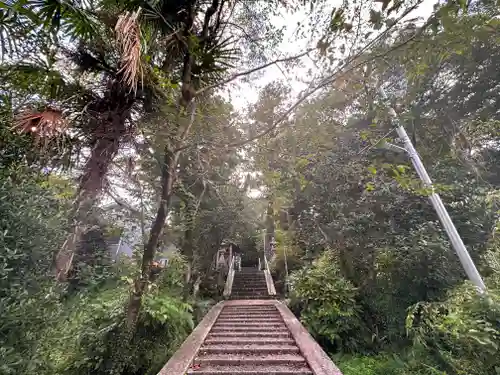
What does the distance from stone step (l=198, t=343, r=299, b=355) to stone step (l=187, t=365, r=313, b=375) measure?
352mm

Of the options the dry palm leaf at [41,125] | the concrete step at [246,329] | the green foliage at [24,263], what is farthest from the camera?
the concrete step at [246,329]

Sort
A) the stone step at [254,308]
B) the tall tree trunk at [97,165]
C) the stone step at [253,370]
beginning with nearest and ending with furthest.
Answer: the stone step at [253,370] < the tall tree trunk at [97,165] < the stone step at [254,308]

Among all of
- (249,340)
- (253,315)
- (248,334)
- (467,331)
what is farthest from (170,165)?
(467,331)

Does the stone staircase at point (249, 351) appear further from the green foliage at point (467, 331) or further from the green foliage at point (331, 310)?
the green foliage at point (467, 331)

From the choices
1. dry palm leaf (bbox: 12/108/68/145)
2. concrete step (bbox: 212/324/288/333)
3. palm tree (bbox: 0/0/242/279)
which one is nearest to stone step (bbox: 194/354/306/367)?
concrete step (bbox: 212/324/288/333)

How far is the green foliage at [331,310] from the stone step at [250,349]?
212cm

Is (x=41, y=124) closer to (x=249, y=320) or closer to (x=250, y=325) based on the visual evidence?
(x=250, y=325)

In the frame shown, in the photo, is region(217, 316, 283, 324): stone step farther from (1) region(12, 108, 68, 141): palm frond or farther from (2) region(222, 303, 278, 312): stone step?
(1) region(12, 108, 68, 141): palm frond

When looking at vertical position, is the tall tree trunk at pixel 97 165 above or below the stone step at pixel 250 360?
above

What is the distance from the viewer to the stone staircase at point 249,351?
2.37 metres

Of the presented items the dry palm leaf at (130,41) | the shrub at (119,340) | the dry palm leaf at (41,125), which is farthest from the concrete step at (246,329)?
the dry palm leaf at (130,41)

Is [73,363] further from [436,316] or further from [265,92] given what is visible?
[265,92]

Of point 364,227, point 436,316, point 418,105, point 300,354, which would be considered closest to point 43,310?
point 300,354

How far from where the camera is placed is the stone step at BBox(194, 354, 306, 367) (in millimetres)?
2514
